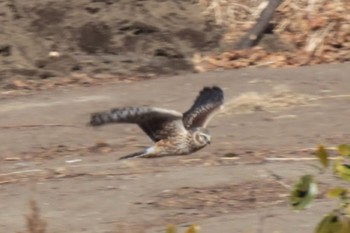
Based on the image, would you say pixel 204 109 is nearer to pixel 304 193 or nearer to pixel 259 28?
pixel 304 193

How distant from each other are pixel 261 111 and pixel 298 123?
637 mm

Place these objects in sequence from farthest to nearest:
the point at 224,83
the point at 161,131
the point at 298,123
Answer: the point at 224,83 < the point at 298,123 < the point at 161,131

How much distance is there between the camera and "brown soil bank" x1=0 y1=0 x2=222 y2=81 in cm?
1522

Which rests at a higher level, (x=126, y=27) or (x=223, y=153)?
(x=126, y=27)

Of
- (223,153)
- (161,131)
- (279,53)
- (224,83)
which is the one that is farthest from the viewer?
(279,53)

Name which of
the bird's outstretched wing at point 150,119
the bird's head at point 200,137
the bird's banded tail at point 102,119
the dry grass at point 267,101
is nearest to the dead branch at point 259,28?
the dry grass at point 267,101

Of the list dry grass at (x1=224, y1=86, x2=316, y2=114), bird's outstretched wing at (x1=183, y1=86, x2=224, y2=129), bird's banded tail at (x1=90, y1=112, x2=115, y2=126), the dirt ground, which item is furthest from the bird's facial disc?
dry grass at (x1=224, y1=86, x2=316, y2=114)

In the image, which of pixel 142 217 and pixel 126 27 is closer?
pixel 142 217

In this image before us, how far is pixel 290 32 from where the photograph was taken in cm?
1603

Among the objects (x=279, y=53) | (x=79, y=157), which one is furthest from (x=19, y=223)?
(x=279, y=53)

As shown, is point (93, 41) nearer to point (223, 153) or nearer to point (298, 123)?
point (298, 123)

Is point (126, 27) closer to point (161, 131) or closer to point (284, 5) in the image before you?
point (284, 5)

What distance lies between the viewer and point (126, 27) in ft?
52.4

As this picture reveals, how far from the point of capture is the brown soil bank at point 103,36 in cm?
1522
